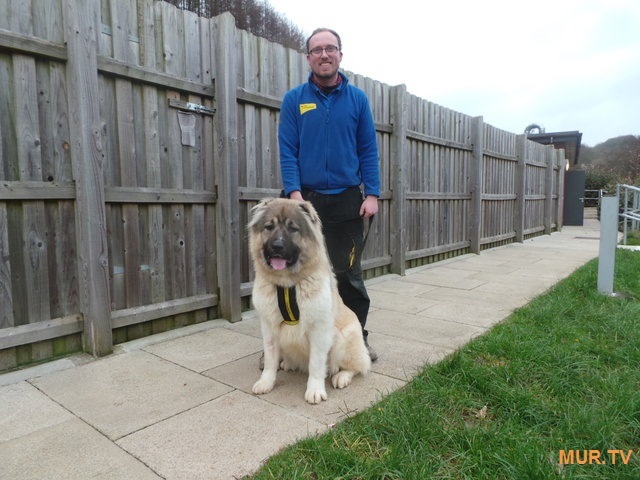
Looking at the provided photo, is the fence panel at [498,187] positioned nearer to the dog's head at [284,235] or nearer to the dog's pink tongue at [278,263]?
the dog's head at [284,235]

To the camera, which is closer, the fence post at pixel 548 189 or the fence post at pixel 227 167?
the fence post at pixel 227 167

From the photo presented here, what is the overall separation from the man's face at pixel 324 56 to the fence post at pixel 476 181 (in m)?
6.99

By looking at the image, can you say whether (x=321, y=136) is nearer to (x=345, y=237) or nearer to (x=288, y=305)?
(x=345, y=237)

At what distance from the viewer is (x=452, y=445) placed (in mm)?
2180

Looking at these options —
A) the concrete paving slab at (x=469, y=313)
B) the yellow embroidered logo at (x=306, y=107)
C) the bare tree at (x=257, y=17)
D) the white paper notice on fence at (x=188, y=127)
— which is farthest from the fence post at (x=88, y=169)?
the bare tree at (x=257, y=17)

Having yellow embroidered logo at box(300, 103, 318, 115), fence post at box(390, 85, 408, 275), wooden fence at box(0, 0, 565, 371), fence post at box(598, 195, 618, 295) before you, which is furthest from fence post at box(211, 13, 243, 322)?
fence post at box(598, 195, 618, 295)

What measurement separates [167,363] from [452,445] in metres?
2.27

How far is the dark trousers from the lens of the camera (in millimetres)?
3391

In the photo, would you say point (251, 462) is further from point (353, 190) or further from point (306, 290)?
point (353, 190)

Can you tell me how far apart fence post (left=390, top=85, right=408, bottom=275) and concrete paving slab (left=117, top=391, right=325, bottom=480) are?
4.72 m

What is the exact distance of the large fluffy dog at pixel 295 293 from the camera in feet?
8.99

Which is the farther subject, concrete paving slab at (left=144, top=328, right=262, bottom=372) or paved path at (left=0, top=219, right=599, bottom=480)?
concrete paving slab at (left=144, top=328, right=262, bottom=372)

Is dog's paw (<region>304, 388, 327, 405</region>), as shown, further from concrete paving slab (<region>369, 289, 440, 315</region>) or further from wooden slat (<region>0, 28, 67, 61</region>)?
wooden slat (<region>0, 28, 67, 61</region>)

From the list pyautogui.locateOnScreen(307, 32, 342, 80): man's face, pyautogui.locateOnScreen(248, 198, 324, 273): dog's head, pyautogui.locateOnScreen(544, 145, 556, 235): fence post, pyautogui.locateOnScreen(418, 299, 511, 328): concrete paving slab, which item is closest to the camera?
pyautogui.locateOnScreen(248, 198, 324, 273): dog's head
